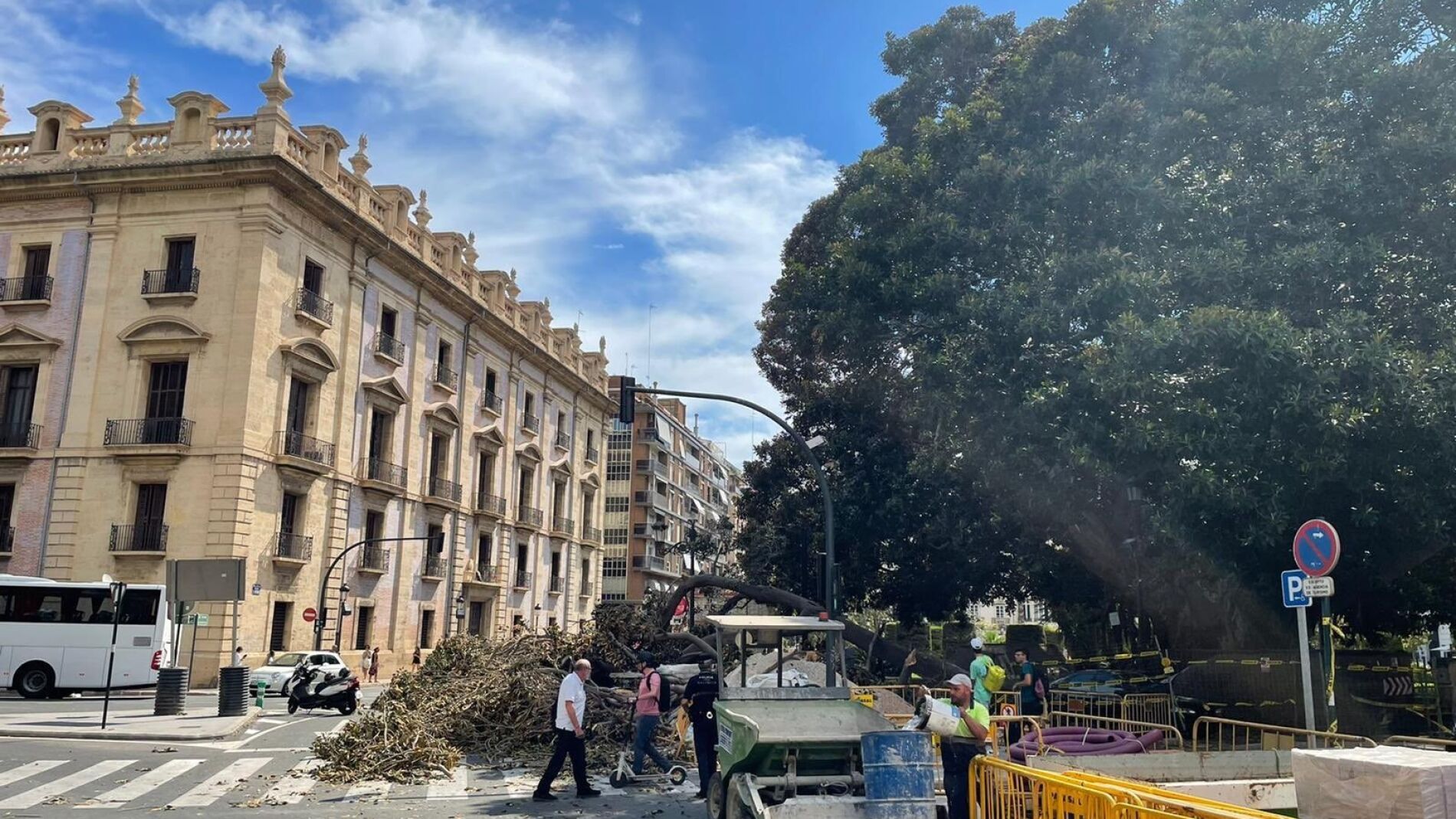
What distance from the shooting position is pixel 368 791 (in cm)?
1180

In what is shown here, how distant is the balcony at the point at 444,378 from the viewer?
134ft

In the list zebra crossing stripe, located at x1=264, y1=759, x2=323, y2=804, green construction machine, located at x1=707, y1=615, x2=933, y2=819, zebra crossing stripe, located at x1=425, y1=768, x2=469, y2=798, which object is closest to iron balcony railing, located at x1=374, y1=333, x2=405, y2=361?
zebra crossing stripe, located at x1=264, y1=759, x2=323, y2=804

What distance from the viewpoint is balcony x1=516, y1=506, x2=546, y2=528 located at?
49.2 m

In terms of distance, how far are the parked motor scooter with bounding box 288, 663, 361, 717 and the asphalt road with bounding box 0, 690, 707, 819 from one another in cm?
729

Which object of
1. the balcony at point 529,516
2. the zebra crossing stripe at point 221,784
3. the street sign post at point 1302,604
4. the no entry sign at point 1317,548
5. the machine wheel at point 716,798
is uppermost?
the balcony at point 529,516

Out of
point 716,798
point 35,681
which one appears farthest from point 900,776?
point 35,681

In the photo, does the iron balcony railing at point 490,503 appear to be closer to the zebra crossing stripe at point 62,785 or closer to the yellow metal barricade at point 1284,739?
the zebra crossing stripe at point 62,785

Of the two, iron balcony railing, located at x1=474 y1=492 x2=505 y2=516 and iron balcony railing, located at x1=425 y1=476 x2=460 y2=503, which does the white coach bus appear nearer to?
iron balcony railing, located at x1=425 y1=476 x2=460 y2=503

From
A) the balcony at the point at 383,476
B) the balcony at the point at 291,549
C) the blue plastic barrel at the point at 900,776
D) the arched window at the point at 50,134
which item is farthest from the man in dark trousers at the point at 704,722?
the arched window at the point at 50,134

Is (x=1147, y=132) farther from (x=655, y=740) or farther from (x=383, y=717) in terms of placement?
(x=383, y=717)

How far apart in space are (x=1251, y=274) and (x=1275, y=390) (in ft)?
7.66

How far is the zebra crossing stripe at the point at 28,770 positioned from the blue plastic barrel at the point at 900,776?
1036cm

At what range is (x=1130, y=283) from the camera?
15.7 m

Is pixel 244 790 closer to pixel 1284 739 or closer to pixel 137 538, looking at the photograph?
pixel 1284 739
